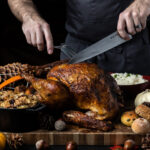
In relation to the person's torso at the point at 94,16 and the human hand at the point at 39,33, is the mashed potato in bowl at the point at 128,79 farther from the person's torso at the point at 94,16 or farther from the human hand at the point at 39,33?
the human hand at the point at 39,33

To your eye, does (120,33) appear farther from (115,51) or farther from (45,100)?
(115,51)

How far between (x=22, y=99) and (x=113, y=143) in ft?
1.63

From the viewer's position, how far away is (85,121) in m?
1.51

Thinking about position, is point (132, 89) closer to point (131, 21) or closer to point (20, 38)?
point (131, 21)

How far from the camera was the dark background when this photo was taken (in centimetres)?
356

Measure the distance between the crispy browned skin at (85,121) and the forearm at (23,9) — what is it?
2.74ft

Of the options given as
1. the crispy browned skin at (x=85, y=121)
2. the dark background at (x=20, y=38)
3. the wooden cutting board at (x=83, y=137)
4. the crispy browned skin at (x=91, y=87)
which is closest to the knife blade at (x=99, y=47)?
the crispy browned skin at (x=91, y=87)

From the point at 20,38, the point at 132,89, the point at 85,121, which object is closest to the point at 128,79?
the point at 132,89

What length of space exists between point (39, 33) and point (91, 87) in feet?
1.83

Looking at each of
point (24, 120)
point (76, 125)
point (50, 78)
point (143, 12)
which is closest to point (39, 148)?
point (24, 120)

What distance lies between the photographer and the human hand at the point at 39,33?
1.89 metres

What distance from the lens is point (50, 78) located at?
174cm

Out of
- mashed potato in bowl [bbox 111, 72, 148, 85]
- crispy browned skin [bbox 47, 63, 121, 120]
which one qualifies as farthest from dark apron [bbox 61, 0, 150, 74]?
crispy browned skin [bbox 47, 63, 121, 120]

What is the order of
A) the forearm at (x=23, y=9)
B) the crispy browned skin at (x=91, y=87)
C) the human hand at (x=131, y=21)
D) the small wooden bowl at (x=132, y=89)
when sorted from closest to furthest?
the crispy browned skin at (x=91, y=87) → the human hand at (x=131, y=21) → the small wooden bowl at (x=132, y=89) → the forearm at (x=23, y=9)
